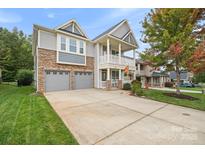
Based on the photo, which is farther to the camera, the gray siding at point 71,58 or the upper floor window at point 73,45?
the upper floor window at point 73,45

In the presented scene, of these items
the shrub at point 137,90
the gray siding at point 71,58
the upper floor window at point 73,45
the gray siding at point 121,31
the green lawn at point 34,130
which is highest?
the gray siding at point 121,31

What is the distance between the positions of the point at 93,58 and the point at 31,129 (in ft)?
45.2

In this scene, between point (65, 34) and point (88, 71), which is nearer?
point (65, 34)

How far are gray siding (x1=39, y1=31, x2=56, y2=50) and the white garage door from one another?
2.36m

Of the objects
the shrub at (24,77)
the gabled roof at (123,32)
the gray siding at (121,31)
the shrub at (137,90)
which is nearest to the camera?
the shrub at (137,90)

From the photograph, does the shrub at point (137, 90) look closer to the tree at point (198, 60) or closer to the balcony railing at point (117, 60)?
the tree at point (198, 60)

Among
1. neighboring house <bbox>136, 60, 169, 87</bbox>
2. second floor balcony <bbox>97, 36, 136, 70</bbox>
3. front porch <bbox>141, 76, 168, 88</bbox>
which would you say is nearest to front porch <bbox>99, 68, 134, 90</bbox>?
second floor balcony <bbox>97, 36, 136, 70</bbox>

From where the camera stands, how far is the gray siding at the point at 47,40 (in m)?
12.9

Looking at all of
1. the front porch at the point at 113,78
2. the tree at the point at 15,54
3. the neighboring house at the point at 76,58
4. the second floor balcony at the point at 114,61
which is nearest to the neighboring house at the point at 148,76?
the neighboring house at the point at 76,58

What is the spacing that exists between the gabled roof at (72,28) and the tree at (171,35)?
6.89 m

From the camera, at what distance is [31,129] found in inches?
167

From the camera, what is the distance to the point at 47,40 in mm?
13156
